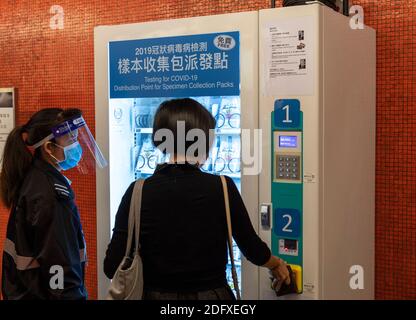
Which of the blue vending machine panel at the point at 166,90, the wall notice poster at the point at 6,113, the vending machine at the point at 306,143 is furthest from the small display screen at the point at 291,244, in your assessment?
the wall notice poster at the point at 6,113

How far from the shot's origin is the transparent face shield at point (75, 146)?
104 inches

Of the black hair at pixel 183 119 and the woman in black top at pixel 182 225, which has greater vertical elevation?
the black hair at pixel 183 119

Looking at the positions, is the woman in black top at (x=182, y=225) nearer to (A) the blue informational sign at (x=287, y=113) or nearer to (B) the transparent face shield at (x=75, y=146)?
(A) the blue informational sign at (x=287, y=113)

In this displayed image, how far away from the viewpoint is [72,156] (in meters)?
2.77

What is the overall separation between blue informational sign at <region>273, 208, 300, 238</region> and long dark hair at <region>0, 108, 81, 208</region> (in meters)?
1.15

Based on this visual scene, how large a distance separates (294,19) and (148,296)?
1.32 metres

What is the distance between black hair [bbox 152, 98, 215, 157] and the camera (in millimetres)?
2076

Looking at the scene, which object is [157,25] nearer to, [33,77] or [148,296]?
[148,296]

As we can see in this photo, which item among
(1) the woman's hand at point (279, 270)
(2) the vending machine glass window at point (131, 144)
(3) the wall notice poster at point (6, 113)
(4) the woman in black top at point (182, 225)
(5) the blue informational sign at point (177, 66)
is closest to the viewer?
(4) the woman in black top at point (182, 225)

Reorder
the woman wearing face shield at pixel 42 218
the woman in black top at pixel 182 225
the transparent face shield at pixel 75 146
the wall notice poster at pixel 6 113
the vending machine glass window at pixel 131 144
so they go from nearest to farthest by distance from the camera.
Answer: the woman in black top at pixel 182 225
the woman wearing face shield at pixel 42 218
the transparent face shield at pixel 75 146
the vending machine glass window at pixel 131 144
the wall notice poster at pixel 6 113

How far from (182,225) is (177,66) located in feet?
3.01

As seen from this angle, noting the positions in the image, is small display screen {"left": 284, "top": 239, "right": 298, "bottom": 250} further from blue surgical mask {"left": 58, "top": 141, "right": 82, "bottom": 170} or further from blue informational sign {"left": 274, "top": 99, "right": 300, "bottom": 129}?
blue surgical mask {"left": 58, "top": 141, "right": 82, "bottom": 170}

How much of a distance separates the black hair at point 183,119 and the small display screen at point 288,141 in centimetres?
41

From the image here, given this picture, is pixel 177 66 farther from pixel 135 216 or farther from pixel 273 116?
pixel 135 216
